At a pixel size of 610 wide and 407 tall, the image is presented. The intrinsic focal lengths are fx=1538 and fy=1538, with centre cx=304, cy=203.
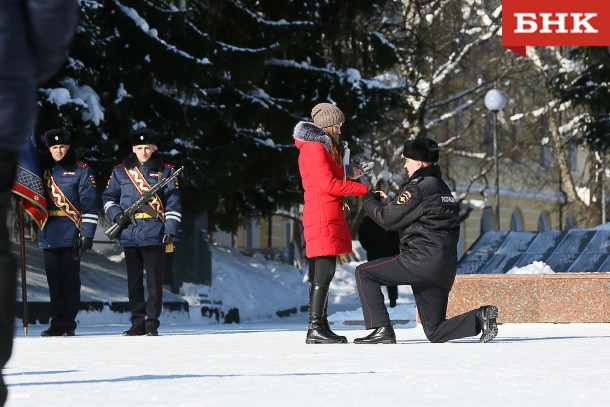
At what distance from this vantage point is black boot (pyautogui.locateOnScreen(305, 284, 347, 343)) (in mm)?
10719

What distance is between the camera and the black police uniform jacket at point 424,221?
10.5m

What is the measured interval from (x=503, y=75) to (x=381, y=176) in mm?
4018

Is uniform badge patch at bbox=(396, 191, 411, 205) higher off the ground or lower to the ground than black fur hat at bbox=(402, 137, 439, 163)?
lower

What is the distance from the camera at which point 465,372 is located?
7.55 m

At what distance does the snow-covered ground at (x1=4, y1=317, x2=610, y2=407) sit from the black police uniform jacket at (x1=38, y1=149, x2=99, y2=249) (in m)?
1.73

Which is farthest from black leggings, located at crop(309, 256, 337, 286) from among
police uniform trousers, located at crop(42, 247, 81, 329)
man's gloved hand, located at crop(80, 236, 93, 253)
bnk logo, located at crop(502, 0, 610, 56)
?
bnk logo, located at crop(502, 0, 610, 56)

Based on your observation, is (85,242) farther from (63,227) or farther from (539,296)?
(539,296)

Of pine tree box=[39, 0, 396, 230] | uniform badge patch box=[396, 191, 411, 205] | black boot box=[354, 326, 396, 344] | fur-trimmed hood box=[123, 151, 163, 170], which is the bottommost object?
black boot box=[354, 326, 396, 344]

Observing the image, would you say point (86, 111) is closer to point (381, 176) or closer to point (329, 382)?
point (329, 382)

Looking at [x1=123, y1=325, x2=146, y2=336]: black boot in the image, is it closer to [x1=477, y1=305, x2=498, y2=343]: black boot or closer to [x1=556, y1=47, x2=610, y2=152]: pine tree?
[x1=477, y1=305, x2=498, y2=343]: black boot

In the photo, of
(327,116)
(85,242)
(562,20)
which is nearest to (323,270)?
(327,116)

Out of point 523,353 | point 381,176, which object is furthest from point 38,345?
point 381,176

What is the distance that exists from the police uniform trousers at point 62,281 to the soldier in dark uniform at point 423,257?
355cm

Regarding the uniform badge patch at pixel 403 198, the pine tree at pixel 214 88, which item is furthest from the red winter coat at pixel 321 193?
the pine tree at pixel 214 88
